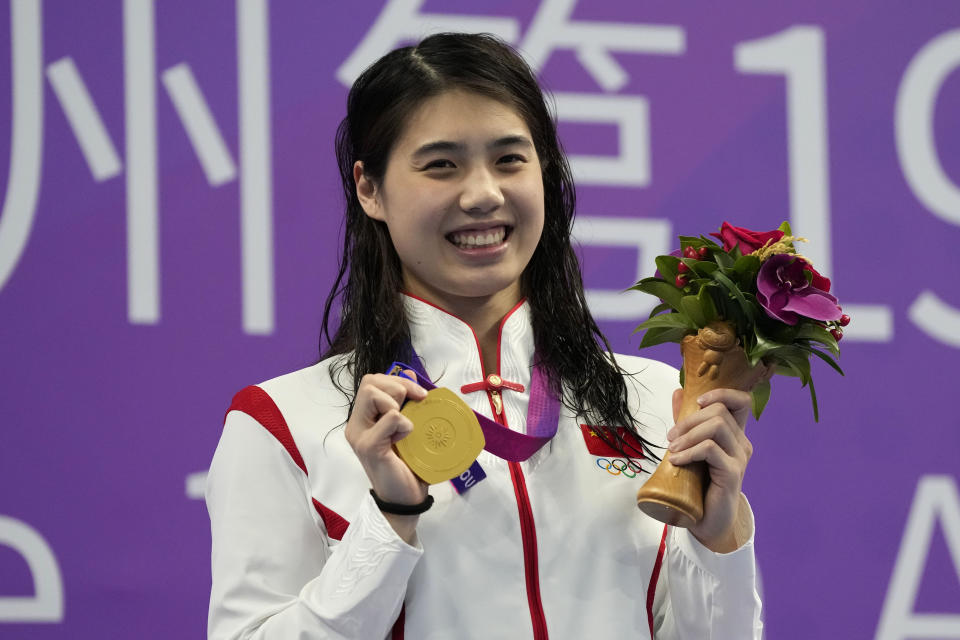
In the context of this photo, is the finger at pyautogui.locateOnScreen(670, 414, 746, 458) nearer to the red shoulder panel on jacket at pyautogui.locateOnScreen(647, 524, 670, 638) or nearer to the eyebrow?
the red shoulder panel on jacket at pyautogui.locateOnScreen(647, 524, 670, 638)

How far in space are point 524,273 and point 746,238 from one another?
456 millimetres

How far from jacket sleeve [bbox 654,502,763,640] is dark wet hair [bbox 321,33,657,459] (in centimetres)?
18

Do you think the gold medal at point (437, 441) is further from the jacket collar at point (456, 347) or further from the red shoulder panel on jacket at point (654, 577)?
the red shoulder panel on jacket at point (654, 577)

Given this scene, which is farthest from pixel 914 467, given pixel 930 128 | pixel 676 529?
pixel 676 529

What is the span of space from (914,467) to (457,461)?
68.0 inches

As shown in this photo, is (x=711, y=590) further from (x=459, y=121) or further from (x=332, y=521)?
(x=459, y=121)

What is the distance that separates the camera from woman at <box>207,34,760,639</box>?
5.21 ft

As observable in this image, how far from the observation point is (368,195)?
1.94 metres

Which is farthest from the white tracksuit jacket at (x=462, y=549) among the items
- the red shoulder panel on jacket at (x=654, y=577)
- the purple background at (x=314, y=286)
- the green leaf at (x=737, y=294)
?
the purple background at (x=314, y=286)

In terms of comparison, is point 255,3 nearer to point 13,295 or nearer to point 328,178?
point 328,178

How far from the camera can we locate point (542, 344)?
75.1 inches

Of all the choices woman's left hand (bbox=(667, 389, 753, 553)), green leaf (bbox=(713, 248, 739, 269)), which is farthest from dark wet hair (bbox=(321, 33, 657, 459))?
green leaf (bbox=(713, 248, 739, 269))

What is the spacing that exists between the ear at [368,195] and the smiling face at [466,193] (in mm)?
80

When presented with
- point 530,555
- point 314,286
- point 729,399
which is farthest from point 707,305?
point 314,286
